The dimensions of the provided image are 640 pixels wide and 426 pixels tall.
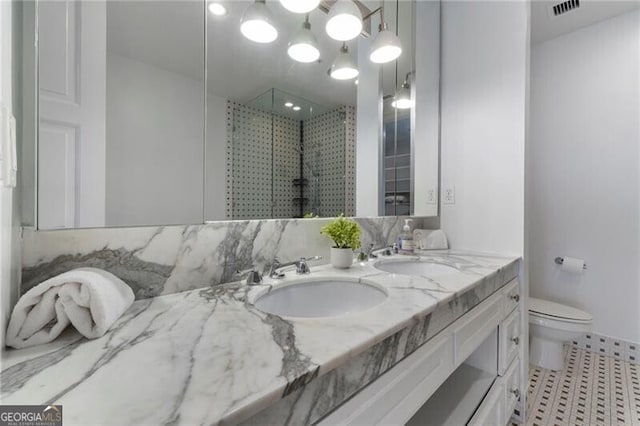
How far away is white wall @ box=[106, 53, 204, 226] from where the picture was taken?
2.37 feet

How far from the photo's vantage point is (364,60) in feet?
4.74

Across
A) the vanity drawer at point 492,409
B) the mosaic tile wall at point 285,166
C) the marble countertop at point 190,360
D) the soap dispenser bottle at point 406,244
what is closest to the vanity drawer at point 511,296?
the vanity drawer at point 492,409

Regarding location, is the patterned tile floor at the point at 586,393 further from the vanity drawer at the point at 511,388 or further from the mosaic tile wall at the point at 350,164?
the mosaic tile wall at the point at 350,164

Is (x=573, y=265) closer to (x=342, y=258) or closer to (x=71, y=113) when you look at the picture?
(x=342, y=258)

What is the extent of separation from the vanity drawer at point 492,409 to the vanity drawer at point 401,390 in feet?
1.26

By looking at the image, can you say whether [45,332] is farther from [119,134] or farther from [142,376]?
[119,134]

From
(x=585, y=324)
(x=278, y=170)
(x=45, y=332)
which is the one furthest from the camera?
(x=585, y=324)

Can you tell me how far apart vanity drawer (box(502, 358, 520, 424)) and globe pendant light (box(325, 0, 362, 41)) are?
165 cm

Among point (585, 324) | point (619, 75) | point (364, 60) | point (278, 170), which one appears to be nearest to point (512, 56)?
point (364, 60)

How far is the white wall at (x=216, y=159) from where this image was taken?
2.93ft

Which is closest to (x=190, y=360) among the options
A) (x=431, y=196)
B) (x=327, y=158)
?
(x=327, y=158)

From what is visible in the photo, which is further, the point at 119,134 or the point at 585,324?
the point at 585,324

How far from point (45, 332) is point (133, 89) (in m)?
0.63

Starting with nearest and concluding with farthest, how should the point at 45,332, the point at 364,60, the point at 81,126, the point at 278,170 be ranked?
the point at 45,332, the point at 81,126, the point at 278,170, the point at 364,60
